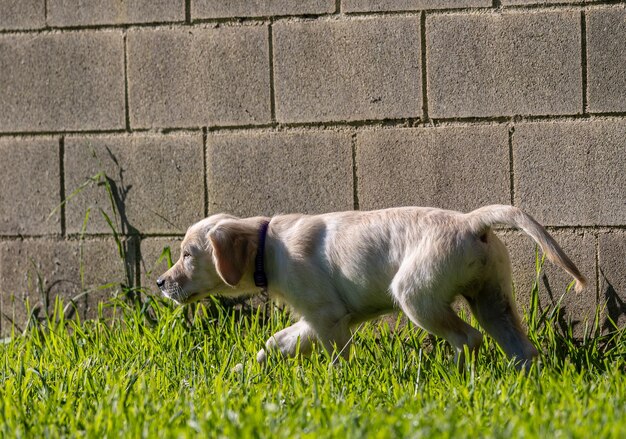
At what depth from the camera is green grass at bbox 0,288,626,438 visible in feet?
9.41

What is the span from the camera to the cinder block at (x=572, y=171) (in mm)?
4441

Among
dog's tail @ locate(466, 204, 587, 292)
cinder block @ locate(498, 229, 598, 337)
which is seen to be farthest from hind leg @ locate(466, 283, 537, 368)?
cinder block @ locate(498, 229, 598, 337)

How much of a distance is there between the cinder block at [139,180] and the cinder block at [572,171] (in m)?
1.60

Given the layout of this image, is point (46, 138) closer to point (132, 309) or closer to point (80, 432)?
point (132, 309)

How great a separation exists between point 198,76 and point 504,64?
1505 mm

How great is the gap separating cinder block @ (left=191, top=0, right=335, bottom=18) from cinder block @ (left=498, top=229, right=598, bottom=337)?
1.37 m

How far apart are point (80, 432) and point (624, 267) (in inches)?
101

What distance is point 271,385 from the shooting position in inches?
146

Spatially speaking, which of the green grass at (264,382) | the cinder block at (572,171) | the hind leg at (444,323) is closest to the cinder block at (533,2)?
the cinder block at (572,171)

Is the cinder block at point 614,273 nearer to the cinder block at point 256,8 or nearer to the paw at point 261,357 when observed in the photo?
the paw at point 261,357

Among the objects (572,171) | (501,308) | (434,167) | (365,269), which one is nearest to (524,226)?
(501,308)

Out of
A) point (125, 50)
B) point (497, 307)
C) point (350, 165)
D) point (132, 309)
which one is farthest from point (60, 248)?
point (497, 307)

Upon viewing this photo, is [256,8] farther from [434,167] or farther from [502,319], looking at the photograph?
[502,319]

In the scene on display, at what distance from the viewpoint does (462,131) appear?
15.2 feet
